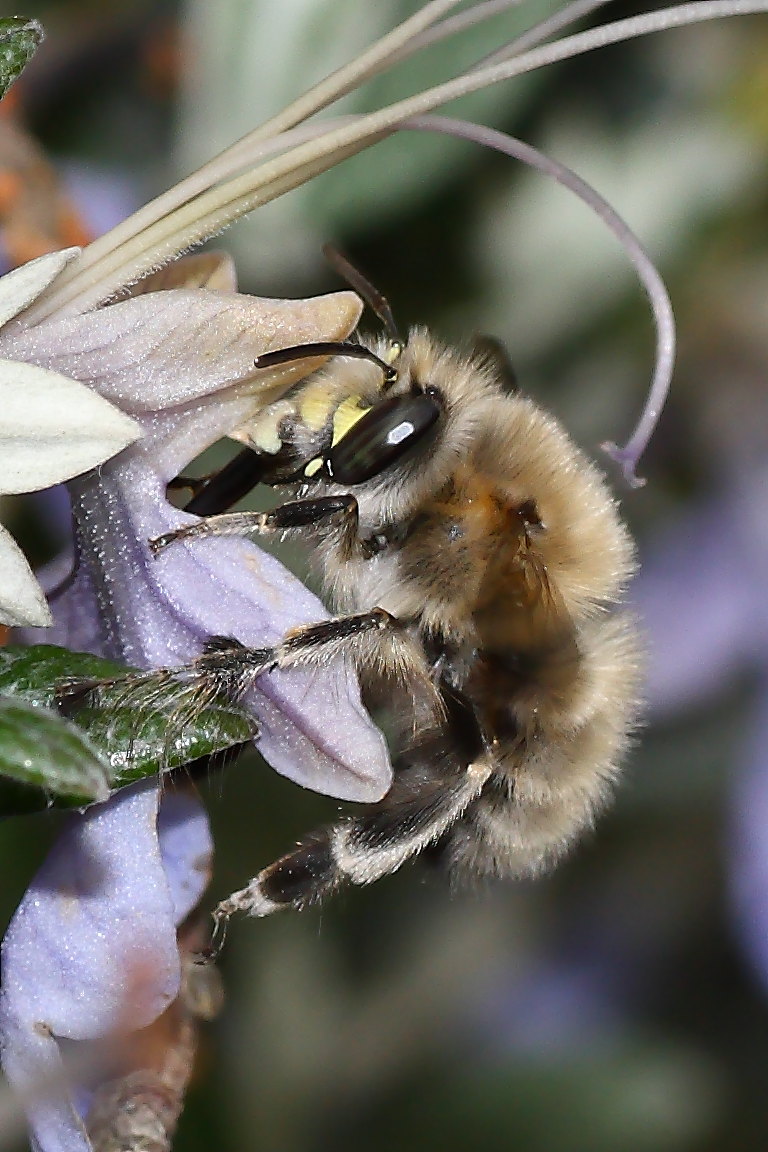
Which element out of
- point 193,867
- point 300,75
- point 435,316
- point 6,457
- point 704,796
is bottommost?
point 704,796

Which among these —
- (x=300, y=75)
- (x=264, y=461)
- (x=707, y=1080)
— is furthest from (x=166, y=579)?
(x=707, y=1080)

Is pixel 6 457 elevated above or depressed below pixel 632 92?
above

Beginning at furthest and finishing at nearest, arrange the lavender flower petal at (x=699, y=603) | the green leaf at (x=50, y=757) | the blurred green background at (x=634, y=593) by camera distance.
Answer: the lavender flower petal at (x=699, y=603) < the blurred green background at (x=634, y=593) < the green leaf at (x=50, y=757)

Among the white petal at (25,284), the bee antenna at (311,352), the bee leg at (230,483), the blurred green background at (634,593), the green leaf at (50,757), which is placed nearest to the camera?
the green leaf at (50,757)

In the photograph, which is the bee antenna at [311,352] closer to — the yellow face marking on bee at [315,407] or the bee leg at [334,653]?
the yellow face marking on bee at [315,407]

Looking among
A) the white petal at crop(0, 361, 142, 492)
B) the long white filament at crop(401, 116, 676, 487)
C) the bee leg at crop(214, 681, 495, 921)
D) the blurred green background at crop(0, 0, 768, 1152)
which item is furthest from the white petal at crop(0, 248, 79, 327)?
the blurred green background at crop(0, 0, 768, 1152)

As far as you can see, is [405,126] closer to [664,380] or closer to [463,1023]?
[664,380]

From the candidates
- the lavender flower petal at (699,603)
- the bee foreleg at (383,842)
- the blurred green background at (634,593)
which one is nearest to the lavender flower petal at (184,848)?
the bee foreleg at (383,842)
